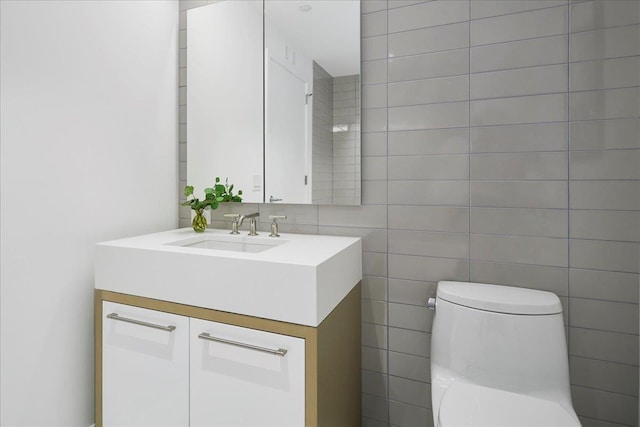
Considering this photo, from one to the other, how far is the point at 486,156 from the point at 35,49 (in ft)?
5.45

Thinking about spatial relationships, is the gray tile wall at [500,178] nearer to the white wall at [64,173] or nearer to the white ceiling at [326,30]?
the white ceiling at [326,30]

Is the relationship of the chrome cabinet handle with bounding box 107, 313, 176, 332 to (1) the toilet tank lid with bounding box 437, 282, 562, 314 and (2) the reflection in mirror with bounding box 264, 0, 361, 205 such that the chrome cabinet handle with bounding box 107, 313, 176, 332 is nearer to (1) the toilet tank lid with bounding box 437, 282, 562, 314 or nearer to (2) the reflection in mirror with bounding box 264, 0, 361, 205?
(2) the reflection in mirror with bounding box 264, 0, 361, 205

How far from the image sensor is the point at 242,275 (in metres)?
1.14

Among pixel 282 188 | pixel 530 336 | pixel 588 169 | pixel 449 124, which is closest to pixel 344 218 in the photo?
pixel 282 188

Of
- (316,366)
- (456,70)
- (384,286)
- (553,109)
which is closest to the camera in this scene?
(316,366)

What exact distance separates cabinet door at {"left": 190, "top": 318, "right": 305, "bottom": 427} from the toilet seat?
0.44m

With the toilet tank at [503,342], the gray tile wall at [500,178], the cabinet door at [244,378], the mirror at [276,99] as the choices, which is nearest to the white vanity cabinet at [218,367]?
the cabinet door at [244,378]

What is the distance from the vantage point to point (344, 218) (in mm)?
1602

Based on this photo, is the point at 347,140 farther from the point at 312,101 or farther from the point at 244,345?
the point at 244,345

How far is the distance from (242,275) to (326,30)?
1.12m

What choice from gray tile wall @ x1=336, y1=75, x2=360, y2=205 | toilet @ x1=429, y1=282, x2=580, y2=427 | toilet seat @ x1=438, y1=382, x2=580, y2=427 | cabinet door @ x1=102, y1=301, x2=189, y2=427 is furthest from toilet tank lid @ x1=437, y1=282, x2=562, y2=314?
cabinet door @ x1=102, y1=301, x2=189, y2=427

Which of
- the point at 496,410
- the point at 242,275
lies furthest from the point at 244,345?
→ the point at 496,410

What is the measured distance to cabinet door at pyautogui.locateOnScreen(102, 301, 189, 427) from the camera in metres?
1.25

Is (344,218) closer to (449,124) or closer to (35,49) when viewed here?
(449,124)
